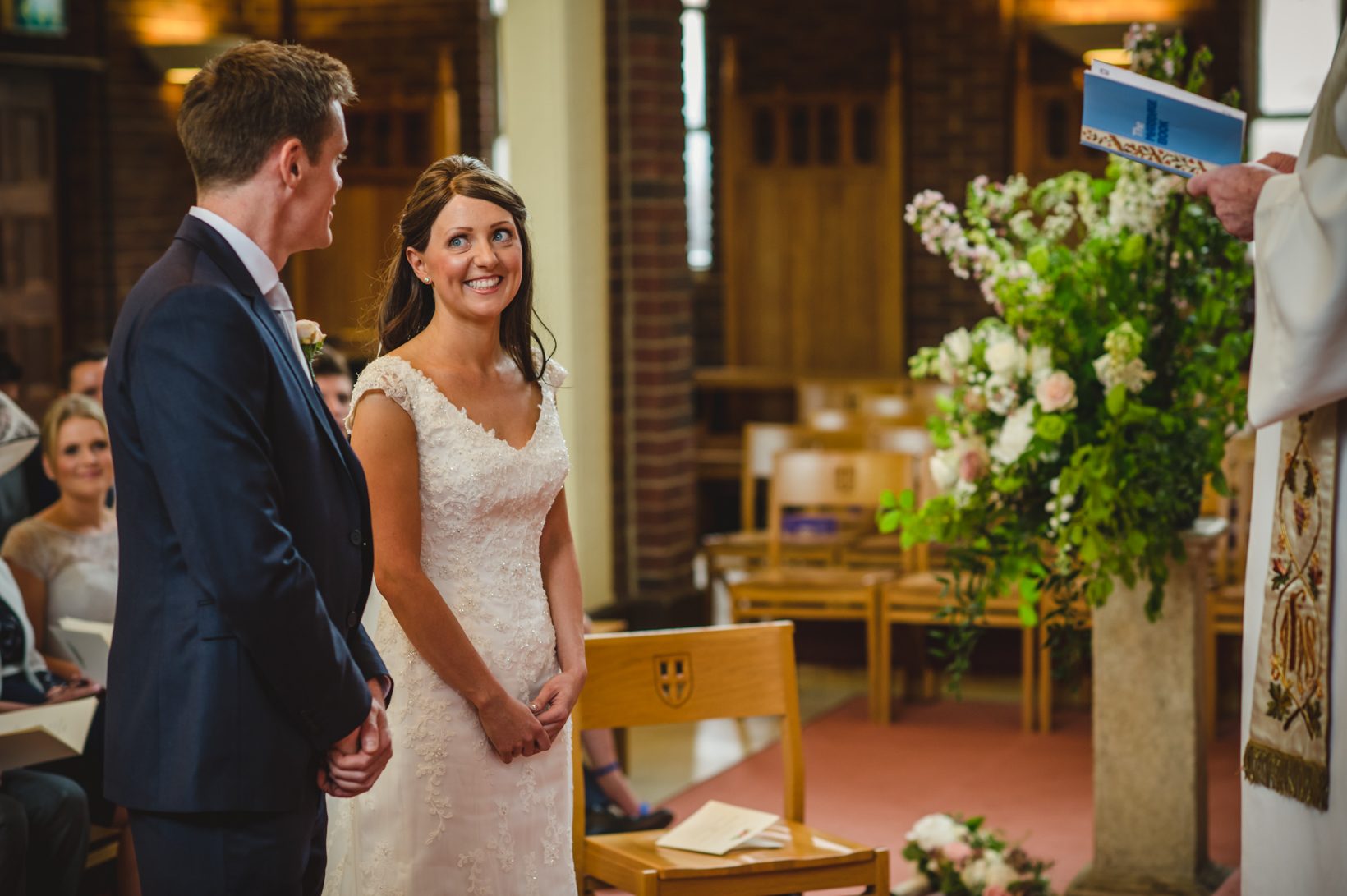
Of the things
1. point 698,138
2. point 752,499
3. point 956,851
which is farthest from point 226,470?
point 698,138

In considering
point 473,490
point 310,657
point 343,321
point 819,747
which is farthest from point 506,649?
point 343,321

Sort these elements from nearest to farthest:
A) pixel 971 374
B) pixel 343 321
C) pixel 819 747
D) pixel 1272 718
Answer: pixel 1272 718 → pixel 971 374 → pixel 819 747 → pixel 343 321

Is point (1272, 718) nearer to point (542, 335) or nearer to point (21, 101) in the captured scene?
point (542, 335)

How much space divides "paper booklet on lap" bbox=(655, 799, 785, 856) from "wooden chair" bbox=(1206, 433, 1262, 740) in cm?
250

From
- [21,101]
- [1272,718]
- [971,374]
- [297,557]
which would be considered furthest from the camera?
[21,101]

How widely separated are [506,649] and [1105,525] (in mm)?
1611

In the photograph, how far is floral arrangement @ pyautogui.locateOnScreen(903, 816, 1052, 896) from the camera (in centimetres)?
351

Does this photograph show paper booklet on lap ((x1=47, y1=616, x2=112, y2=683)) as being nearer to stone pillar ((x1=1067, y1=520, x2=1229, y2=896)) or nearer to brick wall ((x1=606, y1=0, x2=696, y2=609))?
stone pillar ((x1=1067, y1=520, x2=1229, y2=896))

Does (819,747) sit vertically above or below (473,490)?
below

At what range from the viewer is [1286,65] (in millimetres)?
9711

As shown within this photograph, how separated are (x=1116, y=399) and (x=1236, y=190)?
3.40 ft

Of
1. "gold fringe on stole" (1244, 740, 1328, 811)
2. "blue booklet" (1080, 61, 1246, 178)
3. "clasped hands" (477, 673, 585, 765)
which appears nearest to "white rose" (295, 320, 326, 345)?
"clasped hands" (477, 673, 585, 765)

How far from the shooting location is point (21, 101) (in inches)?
321

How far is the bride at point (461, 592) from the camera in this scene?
232 centimetres
